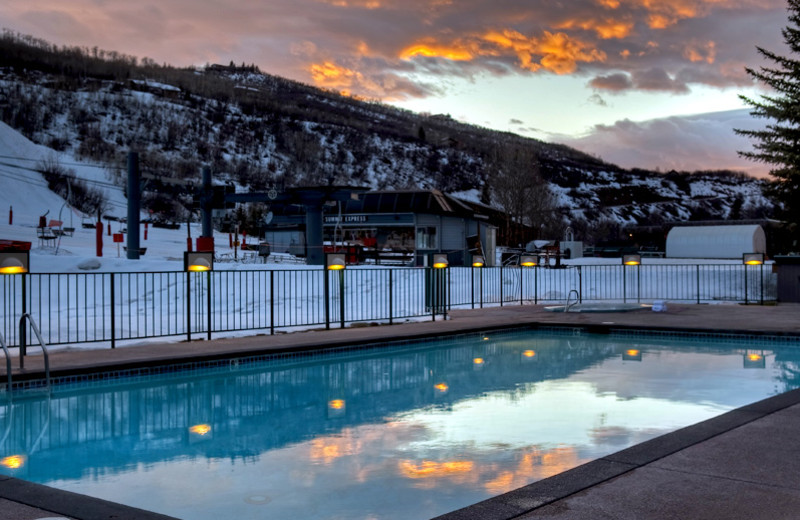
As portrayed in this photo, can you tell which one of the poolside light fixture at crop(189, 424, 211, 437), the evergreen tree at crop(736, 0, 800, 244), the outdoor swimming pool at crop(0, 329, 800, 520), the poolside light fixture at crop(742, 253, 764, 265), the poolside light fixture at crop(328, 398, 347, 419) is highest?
the evergreen tree at crop(736, 0, 800, 244)

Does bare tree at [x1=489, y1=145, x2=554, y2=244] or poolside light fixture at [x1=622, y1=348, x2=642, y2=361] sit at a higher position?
bare tree at [x1=489, y1=145, x2=554, y2=244]

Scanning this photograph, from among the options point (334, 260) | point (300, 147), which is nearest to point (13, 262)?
point (334, 260)

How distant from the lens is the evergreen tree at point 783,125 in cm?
3216

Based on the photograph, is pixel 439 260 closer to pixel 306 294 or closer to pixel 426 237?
pixel 306 294

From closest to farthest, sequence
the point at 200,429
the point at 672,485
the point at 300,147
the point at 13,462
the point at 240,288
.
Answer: the point at 672,485 → the point at 13,462 → the point at 200,429 → the point at 240,288 → the point at 300,147

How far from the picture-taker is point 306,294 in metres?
26.4

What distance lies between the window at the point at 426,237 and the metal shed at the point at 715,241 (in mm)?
18137

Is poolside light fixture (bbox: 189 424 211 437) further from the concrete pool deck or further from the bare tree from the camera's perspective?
the bare tree

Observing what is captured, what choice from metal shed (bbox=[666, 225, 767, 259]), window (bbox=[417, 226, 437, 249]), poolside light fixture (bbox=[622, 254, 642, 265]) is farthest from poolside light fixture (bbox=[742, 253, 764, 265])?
metal shed (bbox=[666, 225, 767, 259])

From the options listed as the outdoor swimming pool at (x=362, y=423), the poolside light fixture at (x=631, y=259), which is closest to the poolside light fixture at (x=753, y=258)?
the poolside light fixture at (x=631, y=259)

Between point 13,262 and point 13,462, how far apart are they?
4758 millimetres

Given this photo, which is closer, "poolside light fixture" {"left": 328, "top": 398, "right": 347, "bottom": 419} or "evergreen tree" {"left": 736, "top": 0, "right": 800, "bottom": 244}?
"poolside light fixture" {"left": 328, "top": 398, "right": 347, "bottom": 419}

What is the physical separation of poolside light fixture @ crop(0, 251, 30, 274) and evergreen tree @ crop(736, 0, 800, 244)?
3044 centimetres

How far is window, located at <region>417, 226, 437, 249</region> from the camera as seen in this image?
1820 inches
